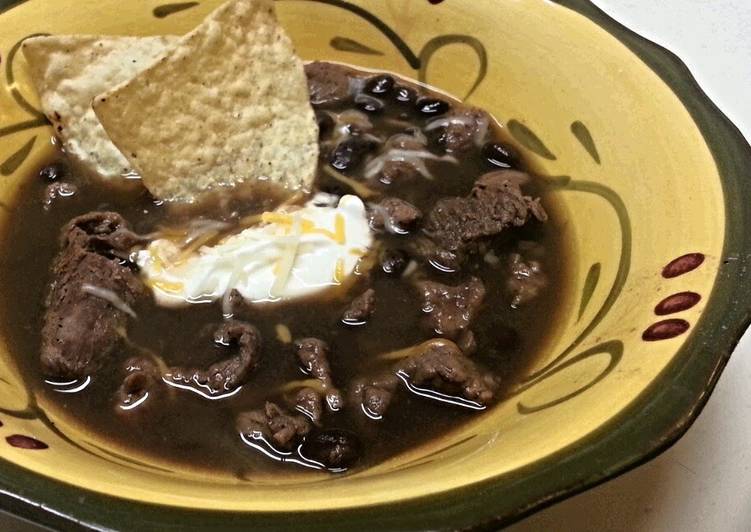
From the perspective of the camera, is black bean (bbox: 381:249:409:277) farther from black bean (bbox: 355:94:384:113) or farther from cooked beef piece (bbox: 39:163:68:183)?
cooked beef piece (bbox: 39:163:68:183)

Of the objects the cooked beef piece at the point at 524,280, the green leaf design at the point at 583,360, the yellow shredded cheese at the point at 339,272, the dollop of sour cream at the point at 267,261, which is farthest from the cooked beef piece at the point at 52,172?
the green leaf design at the point at 583,360

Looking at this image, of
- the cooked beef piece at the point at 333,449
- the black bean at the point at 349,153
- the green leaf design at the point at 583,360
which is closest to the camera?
the green leaf design at the point at 583,360

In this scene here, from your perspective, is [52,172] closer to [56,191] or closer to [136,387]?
[56,191]

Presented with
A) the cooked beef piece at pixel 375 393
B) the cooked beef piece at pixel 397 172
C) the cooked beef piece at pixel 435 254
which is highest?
the cooked beef piece at pixel 397 172

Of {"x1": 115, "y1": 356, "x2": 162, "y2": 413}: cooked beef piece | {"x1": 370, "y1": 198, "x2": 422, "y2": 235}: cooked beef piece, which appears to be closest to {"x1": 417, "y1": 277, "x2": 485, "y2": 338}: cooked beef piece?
{"x1": 370, "y1": 198, "x2": 422, "y2": 235}: cooked beef piece

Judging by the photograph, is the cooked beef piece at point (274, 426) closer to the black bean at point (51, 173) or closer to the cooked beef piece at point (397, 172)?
the cooked beef piece at point (397, 172)

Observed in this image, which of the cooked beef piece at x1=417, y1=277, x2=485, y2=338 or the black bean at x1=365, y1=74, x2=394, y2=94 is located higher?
the black bean at x1=365, y1=74, x2=394, y2=94

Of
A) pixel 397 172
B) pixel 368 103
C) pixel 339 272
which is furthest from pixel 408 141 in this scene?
pixel 339 272
